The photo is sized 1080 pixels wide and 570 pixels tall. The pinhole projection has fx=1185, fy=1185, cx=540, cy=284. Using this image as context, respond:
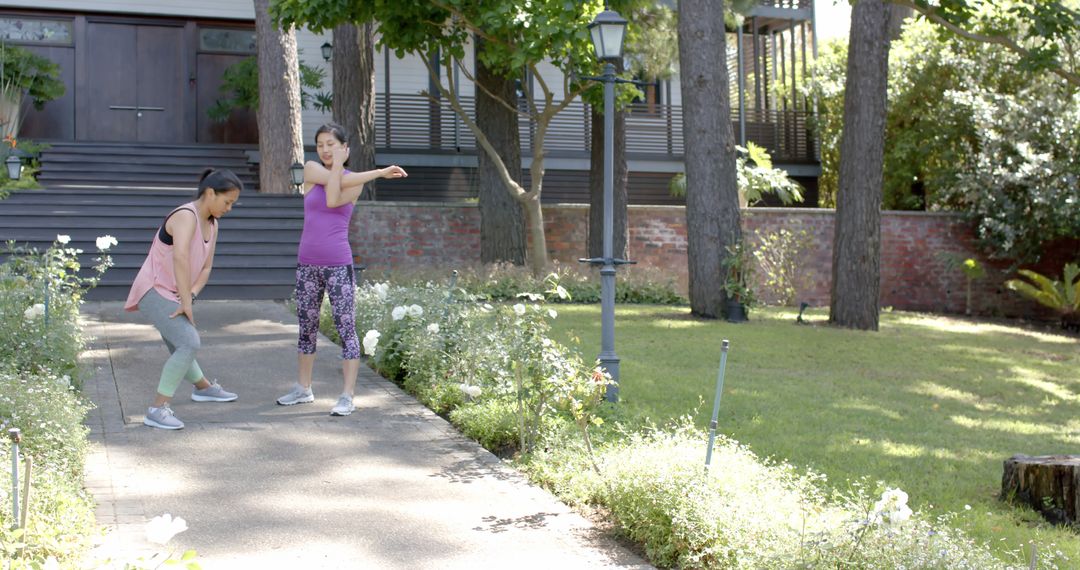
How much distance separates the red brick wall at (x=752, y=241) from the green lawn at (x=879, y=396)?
112 inches

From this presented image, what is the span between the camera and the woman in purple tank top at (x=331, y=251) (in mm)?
6832

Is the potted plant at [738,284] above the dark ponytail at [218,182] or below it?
below

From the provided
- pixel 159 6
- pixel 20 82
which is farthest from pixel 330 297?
pixel 159 6

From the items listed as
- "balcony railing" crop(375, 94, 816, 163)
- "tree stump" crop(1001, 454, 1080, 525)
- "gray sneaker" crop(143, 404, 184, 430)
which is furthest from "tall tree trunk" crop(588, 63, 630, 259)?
"tree stump" crop(1001, 454, 1080, 525)

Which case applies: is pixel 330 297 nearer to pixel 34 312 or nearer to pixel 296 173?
pixel 34 312

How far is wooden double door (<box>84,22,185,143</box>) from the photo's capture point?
21.3m

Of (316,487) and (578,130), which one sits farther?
(578,130)

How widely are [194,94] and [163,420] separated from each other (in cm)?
1642

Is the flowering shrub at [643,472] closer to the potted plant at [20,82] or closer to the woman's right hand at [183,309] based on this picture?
the woman's right hand at [183,309]

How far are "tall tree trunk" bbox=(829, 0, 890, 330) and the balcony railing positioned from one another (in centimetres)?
822

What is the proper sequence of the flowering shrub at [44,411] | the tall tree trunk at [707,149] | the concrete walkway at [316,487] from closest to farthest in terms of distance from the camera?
1. the flowering shrub at [44,411]
2. the concrete walkway at [316,487]
3. the tall tree trunk at [707,149]

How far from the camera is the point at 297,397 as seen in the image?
7379mm

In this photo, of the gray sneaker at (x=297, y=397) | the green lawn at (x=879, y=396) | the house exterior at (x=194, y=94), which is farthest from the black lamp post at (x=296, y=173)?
the gray sneaker at (x=297, y=397)

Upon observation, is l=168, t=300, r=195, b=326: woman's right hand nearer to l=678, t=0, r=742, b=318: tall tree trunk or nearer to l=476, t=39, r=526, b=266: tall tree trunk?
l=678, t=0, r=742, b=318: tall tree trunk
